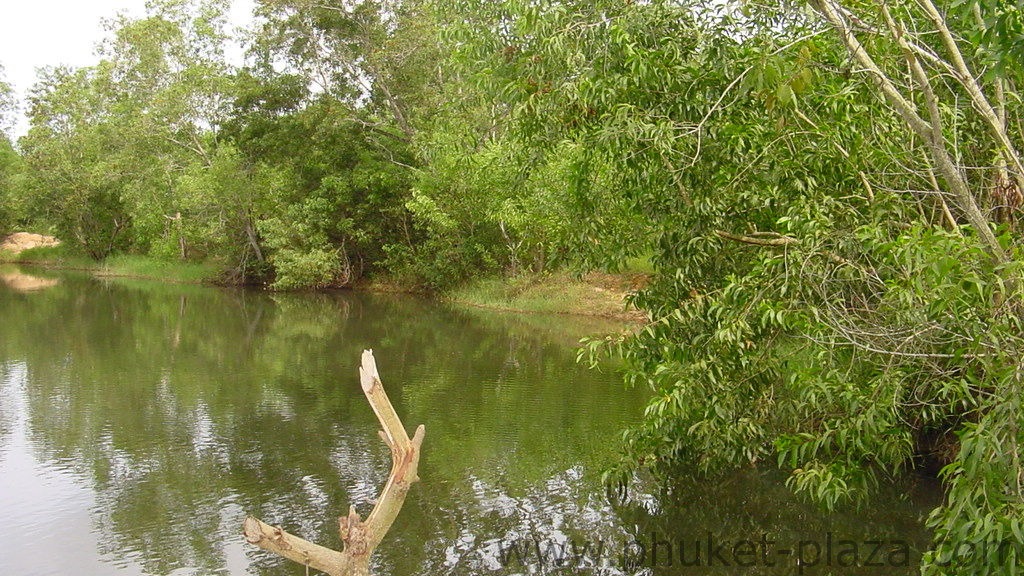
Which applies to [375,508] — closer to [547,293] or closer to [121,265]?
[547,293]

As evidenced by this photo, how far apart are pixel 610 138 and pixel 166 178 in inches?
1521

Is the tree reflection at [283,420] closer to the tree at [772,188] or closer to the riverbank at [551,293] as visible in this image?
the riverbank at [551,293]

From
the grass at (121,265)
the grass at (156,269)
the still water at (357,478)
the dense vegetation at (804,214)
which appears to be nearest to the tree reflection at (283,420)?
the still water at (357,478)

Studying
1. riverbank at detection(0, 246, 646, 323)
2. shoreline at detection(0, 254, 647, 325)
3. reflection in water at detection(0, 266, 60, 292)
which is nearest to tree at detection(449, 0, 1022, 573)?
riverbank at detection(0, 246, 646, 323)

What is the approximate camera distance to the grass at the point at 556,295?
27.2m

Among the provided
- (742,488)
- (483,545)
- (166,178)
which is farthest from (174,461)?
(166,178)

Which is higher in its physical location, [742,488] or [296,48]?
[296,48]

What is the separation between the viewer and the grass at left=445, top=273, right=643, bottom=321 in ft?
89.3

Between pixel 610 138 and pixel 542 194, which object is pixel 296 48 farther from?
pixel 610 138

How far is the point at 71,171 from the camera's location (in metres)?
46.8

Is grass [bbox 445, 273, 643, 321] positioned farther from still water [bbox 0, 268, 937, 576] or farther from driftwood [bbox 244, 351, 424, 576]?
driftwood [bbox 244, 351, 424, 576]

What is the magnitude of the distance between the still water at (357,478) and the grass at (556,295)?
6.50 meters

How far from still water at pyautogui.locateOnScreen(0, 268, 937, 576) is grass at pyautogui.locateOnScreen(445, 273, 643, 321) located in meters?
6.50

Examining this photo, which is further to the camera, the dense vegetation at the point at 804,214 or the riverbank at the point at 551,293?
the riverbank at the point at 551,293
